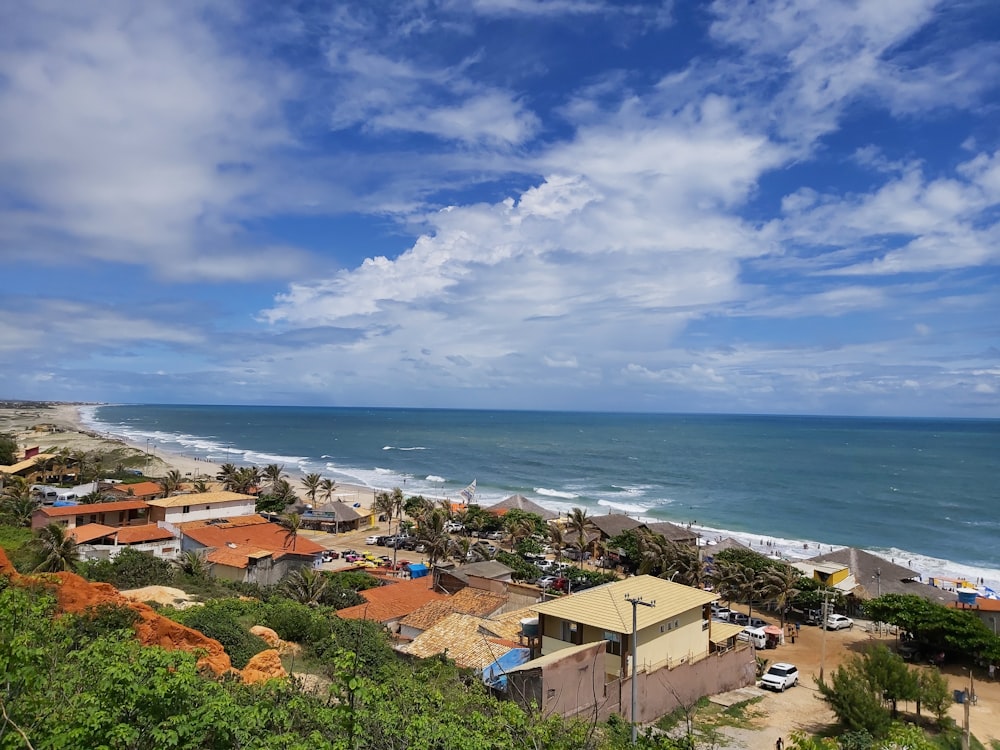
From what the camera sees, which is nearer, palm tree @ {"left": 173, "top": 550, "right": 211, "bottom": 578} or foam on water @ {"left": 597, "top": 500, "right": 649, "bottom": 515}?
palm tree @ {"left": 173, "top": 550, "right": 211, "bottom": 578}

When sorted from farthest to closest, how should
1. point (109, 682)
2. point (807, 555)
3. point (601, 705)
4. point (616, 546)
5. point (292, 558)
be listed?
point (807, 555) < point (616, 546) < point (292, 558) < point (601, 705) < point (109, 682)

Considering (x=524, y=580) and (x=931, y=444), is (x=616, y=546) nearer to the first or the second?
(x=524, y=580)

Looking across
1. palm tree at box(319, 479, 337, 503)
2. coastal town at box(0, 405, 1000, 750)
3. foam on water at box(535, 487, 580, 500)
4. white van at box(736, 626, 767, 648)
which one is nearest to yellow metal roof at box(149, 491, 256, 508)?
coastal town at box(0, 405, 1000, 750)

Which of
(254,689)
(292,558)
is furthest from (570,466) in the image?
(254,689)

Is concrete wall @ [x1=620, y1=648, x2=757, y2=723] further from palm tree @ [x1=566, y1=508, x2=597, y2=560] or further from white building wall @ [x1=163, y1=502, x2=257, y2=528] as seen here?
white building wall @ [x1=163, y1=502, x2=257, y2=528]

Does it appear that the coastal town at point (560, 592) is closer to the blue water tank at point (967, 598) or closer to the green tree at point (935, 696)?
the blue water tank at point (967, 598)

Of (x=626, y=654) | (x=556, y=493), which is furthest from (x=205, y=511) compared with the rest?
(x=556, y=493)

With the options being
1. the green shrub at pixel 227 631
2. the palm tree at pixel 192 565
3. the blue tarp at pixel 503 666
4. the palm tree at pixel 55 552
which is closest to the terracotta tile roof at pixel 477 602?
the blue tarp at pixel 503 666
